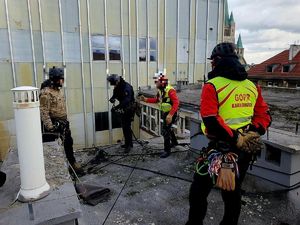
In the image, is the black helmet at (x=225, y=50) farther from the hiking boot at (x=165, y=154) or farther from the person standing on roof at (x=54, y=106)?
the hiking boot at (x=165, y=154)

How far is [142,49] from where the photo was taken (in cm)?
1459

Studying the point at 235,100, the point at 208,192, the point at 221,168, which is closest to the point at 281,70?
the point at 235,100

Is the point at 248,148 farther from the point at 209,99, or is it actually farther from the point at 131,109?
the point at 131,109

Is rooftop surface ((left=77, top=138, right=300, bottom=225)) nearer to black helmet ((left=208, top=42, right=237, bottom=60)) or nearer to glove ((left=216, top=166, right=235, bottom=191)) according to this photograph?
glove ((left=216, top=166, right=235, bottom=191))

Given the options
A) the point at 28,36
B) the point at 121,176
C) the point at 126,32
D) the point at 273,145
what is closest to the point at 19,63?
the point at 28,36

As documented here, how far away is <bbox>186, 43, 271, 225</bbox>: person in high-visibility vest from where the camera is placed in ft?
7.58

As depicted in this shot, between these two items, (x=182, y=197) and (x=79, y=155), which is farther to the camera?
(x=79, y=155)

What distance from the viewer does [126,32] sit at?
546 inches

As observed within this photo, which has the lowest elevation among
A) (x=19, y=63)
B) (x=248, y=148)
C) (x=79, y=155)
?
(x=79, y=155)

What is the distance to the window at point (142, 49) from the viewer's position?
47.6 feet

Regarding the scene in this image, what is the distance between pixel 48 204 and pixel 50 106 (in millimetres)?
2745

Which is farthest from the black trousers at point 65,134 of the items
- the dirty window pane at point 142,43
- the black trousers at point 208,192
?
the dirty window pane at point 142,43

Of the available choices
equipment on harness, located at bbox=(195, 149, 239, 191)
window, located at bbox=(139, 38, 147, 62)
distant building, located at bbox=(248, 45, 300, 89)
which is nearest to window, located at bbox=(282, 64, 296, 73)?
distant building, located at bbox=(248, 45, 300, 89)

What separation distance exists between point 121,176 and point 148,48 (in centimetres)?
1118
